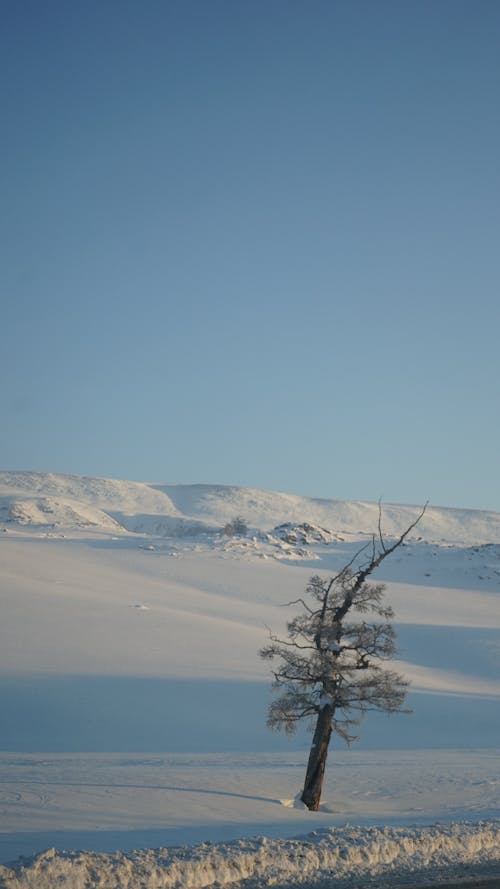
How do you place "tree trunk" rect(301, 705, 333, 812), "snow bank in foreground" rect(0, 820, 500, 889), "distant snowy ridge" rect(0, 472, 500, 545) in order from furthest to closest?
"distant snowy ridge" rect(0, 472, 500, 545)
"tree trunk" rect(301, 705, 333, 812)
"snow bank in foreground" rect(0, 820, 500, 889)

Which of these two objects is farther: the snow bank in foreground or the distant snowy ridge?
the distant snowy ridge

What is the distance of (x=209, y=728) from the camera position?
830 inches

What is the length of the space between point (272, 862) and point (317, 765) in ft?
18.4

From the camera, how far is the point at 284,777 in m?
15.9

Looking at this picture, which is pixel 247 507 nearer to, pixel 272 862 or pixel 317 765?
pixel 317 765

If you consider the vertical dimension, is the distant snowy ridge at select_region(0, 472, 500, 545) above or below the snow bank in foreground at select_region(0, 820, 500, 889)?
above

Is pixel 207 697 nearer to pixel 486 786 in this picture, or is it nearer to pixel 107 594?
pixel 486 786

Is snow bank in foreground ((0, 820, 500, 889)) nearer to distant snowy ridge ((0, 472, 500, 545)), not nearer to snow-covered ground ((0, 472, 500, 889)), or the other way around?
snow-covered ground ((0, 472, 500, 889))

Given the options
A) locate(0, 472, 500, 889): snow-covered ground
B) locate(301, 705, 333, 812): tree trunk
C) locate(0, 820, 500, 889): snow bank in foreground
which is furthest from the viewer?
locate(301, 705, 333, 812): tree trunk

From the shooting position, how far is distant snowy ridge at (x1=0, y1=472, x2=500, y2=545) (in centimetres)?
Result: 13362

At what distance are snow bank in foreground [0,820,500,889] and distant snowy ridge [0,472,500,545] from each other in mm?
113696

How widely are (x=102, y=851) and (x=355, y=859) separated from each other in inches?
118

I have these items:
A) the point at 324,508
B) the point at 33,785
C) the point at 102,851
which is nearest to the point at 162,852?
the point at 102,851


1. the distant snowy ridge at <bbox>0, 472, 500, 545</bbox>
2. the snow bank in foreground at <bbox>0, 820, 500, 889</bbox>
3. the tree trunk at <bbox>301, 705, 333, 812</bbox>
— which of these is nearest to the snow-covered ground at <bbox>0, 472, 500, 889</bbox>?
the snow bank in foreground at <bbox>0, 820, 500, 889</bbox>
